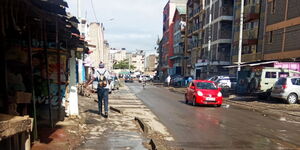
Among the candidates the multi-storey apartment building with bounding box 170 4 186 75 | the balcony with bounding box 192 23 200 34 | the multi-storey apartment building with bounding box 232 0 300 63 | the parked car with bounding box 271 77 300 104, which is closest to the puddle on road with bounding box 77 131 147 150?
the parked car with bounding box 271 77 300 104

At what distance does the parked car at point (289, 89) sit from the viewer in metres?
16.0

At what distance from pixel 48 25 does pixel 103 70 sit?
14.8 feet

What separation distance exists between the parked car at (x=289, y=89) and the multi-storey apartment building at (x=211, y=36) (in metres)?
16.3

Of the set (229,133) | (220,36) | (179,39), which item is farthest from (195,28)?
(229,133)

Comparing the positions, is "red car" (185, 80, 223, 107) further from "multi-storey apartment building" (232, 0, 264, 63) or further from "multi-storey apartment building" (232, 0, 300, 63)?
"multi-storey apartment building" (232, 0, 264, 63)

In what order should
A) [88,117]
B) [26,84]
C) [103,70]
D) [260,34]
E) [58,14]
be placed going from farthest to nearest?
[260,34], [103,70], [88,117], [26,84], [58,14]

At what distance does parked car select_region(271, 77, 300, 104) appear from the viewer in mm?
15984

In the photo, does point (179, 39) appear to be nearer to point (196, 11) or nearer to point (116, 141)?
point (196, 11)

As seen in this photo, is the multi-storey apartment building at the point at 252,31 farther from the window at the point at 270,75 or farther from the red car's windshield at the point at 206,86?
the red car's windshield at the point at 206,86

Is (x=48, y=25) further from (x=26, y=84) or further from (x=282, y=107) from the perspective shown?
(x=282, y=107)

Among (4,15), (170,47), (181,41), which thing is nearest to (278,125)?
(4,15)

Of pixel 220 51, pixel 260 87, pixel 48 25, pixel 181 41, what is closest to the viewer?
pixel 48 25

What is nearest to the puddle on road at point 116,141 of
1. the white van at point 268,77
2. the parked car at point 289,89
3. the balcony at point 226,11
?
the parked car at point 289,89

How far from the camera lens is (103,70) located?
10141 mm
